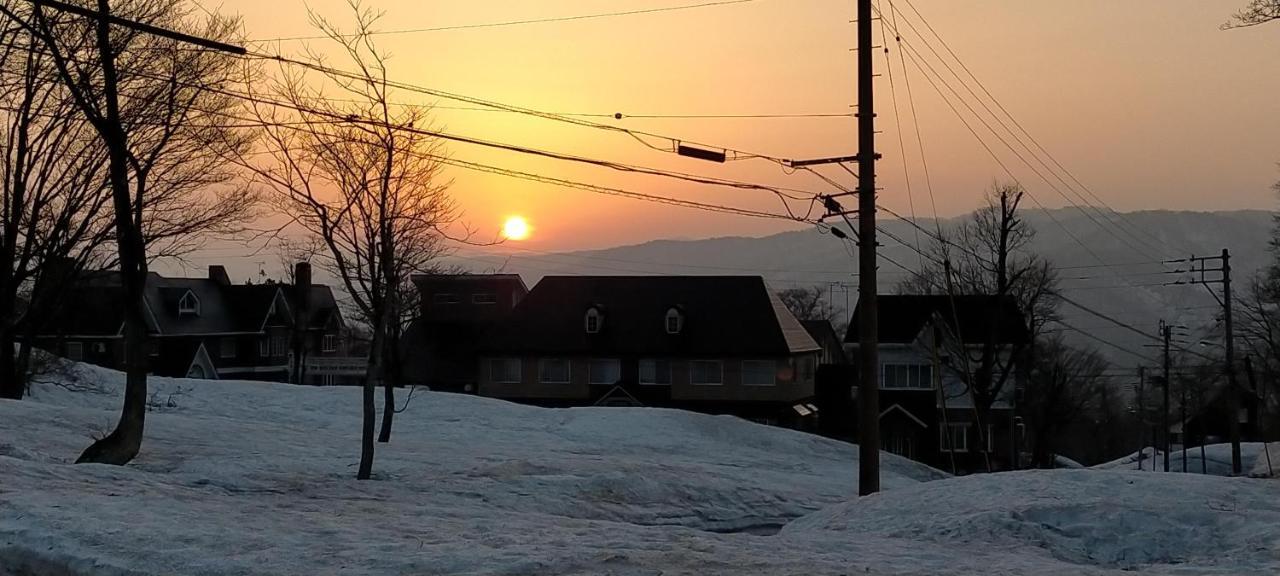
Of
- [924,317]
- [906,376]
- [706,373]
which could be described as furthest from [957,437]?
[706,373]

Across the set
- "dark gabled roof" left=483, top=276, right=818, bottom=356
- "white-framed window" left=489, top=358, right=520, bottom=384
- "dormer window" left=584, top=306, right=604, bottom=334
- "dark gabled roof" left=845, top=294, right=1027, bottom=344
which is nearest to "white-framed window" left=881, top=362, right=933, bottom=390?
"dark gabled roof" left=845, top=294, right=1027, bottom=344

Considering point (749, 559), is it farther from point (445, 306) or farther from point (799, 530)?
point (445, 306)

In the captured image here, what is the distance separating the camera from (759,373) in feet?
208

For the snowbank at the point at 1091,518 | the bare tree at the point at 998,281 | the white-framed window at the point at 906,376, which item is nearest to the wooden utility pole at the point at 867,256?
the snowbank at the point at 1091,518

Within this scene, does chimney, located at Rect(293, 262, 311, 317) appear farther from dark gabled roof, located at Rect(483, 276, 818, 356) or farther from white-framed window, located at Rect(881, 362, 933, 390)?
white-framed window, located at Rect(881, 362, 933, 390)

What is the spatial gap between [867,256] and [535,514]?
798cm

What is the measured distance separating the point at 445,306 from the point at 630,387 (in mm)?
23041

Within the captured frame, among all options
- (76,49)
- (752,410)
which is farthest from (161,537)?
(752,410)

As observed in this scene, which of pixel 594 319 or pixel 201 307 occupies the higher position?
pixel 201 307

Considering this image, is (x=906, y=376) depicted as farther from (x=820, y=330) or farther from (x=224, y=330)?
(x=224, y=330)

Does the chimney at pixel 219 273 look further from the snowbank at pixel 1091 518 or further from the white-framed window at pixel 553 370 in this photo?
the snowbank at pixel 1091 518

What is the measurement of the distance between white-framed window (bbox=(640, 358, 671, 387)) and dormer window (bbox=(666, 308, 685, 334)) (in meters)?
1.80

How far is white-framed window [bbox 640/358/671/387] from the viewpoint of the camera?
64.8 metres

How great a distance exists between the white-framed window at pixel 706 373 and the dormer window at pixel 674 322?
2.14 m
